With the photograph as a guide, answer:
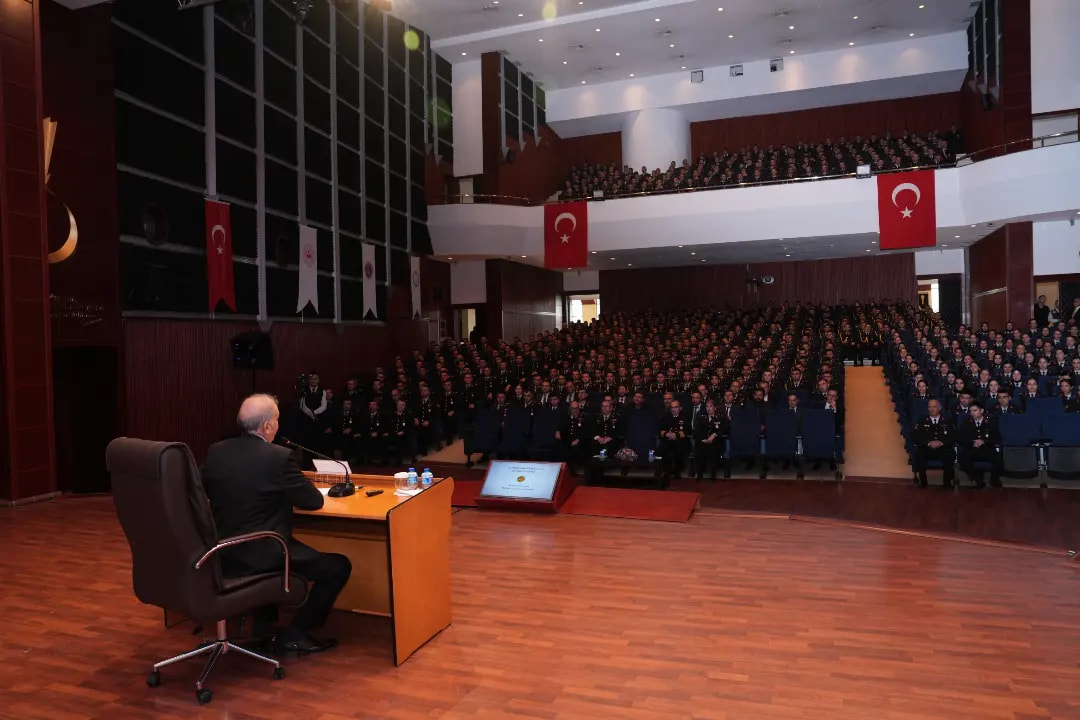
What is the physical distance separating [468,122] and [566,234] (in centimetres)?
377

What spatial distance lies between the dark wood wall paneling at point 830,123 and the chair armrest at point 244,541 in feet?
62.8

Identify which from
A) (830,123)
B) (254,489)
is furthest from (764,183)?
(254,489)

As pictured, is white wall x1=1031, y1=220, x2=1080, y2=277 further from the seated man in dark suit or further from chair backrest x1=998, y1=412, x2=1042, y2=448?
the seated man in dark suit

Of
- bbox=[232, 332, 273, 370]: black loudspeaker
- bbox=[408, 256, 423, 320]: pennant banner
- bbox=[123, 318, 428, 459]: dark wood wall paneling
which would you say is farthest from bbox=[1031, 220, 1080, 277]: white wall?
bbox=[232, 332, 273, 370]: black loudspeaker

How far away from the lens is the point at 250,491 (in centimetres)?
278

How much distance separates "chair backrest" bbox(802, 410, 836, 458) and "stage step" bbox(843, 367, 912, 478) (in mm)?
576

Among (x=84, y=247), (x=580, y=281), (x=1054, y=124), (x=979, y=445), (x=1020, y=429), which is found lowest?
(x=979, y=445)

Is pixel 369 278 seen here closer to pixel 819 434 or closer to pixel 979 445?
pixel 819 434

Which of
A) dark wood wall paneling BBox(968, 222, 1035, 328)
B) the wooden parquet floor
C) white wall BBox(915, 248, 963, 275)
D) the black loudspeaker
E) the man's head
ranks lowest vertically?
the wooden parquet floor

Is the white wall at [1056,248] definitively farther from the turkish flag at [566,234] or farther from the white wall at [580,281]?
the white wall at [580,281]

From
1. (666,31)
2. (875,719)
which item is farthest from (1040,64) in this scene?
(875,719)

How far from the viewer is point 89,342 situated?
291 inches

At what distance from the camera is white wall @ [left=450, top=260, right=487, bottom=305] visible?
16953 millimetres

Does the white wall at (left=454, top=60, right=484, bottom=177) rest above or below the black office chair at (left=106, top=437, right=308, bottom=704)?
above
